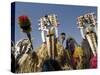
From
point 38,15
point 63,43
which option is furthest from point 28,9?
point 63,43

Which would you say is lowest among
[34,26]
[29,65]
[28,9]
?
[29,65]

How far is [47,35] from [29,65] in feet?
0.72

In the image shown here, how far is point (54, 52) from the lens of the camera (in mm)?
1461

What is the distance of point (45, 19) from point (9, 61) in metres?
0.34

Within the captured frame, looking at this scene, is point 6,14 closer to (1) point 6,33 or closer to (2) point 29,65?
(1) point 6,33

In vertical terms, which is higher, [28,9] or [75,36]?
[28,9]

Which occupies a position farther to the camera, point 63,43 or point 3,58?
point 63,43

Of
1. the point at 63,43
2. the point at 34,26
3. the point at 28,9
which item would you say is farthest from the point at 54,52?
the point at 28,9

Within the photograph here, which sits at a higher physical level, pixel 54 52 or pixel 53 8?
pixel 53 8

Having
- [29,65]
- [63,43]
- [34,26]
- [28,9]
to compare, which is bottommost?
[29,65]

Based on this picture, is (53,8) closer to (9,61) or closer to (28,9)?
(28,9)

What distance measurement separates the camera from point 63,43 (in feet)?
4.87

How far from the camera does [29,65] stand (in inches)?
55.1

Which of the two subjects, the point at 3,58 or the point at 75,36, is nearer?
the point at 3,58
